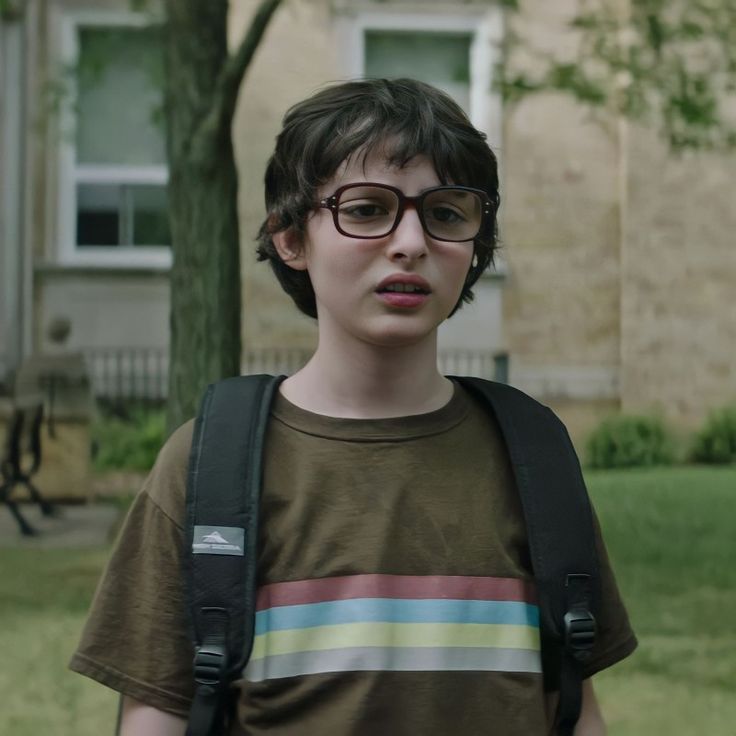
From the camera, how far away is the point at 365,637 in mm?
1850

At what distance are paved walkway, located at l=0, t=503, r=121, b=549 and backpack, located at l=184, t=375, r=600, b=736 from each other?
26.0 ft

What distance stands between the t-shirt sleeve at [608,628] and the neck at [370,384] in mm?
312

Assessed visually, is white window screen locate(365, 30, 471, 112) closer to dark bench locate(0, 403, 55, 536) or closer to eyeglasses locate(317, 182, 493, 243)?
dark bench locate(0, 403, 55, 536)

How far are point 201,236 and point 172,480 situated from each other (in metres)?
6.04

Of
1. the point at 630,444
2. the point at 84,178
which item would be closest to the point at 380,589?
the point at 630,444

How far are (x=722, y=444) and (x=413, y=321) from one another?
14.0m

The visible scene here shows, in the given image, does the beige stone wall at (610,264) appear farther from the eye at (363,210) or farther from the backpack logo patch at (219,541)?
the backpack logo patch at (219,541)

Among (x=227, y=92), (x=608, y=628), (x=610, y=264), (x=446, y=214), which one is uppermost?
(x=227, y=92)

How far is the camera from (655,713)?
559 centimetres

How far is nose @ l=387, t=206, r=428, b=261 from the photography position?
192cm

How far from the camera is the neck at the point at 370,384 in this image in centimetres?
202

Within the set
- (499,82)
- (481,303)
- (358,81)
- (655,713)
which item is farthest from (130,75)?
(358,81)

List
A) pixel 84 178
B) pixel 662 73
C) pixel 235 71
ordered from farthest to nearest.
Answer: pixel 84 178 < pixel 662 73 < pixel 235 71

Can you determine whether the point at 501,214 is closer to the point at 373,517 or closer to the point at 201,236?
the point at 201,236
